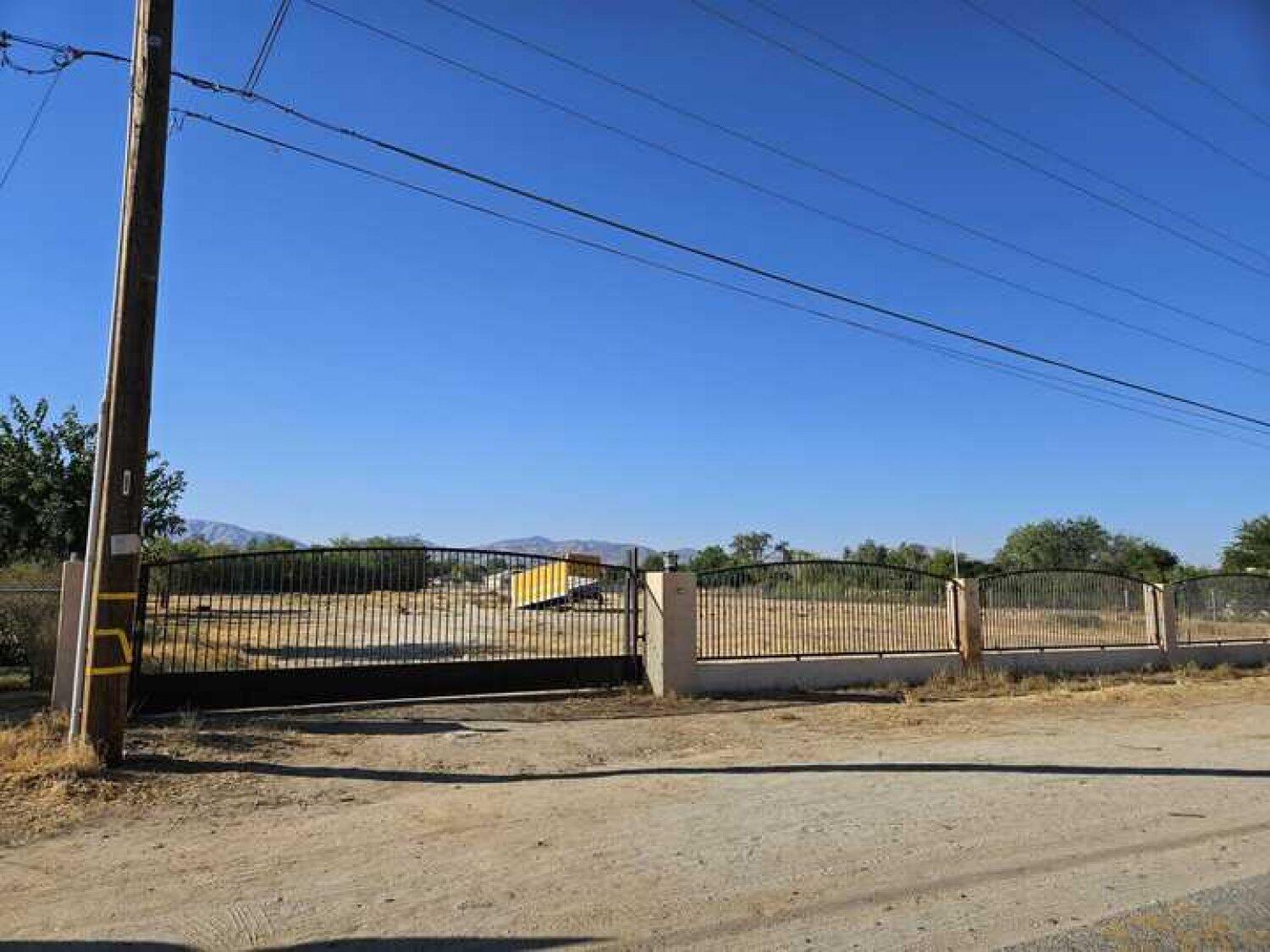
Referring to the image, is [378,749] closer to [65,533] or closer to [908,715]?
[908,715]

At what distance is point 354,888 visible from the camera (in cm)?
579

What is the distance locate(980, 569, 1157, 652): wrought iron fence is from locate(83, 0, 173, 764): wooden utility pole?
15.0 metres

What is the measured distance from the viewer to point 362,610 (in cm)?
1462

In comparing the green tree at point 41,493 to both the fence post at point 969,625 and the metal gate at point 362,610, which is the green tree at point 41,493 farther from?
the fence post at point 969,625

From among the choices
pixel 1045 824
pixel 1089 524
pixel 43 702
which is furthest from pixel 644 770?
pixel 1089 524

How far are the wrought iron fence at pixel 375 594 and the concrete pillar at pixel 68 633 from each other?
0.75m

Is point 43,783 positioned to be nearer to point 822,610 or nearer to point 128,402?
point 128,402

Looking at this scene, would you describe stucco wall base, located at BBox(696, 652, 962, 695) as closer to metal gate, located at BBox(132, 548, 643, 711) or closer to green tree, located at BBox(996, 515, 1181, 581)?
metal gate, located at BBox(132, 548, 643, 711)

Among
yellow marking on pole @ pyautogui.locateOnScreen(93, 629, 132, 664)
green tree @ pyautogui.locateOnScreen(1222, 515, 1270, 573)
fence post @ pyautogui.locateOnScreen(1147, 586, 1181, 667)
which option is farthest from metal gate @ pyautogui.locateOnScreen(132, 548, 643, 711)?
green tree @ pyautogui.locateOnScreen(1222, 515, 1270, 573)

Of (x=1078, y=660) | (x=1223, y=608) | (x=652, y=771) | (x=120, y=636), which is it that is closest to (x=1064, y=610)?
(x=1078, y=660)

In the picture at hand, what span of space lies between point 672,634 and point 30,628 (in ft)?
31.5

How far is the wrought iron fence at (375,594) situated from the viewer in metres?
12.7

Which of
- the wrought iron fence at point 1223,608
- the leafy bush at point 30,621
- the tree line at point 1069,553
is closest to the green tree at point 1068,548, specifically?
the tree line at point 1069,553

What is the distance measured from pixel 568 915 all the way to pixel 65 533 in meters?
20.0
